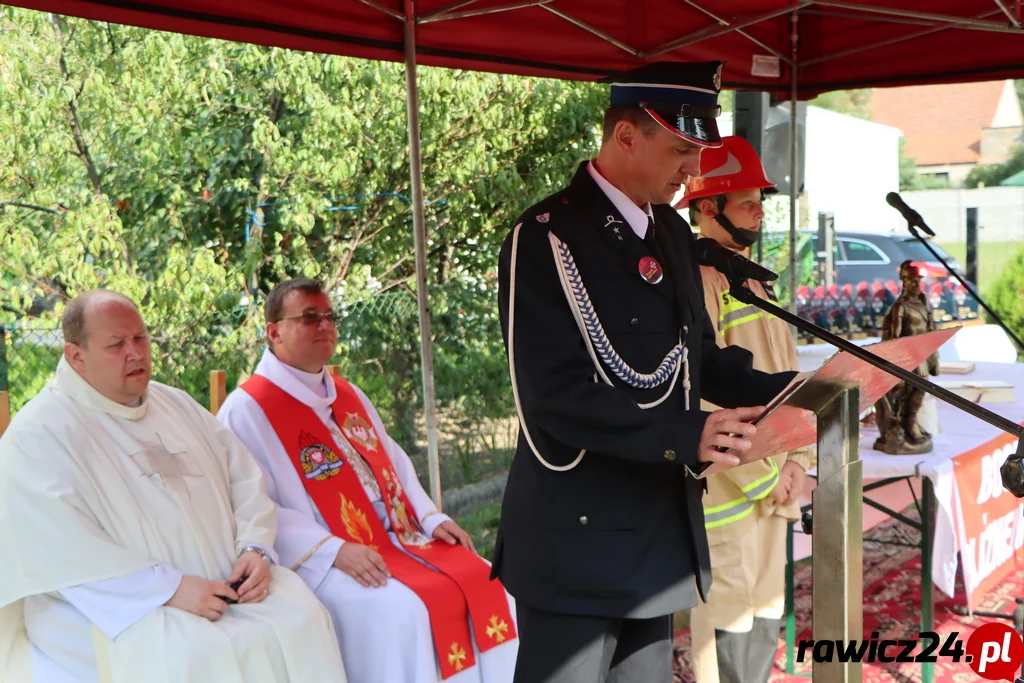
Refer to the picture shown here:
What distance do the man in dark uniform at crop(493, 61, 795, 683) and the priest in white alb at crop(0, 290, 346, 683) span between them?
1.05 meters

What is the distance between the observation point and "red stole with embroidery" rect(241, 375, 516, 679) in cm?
341

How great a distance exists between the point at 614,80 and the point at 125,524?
1870mm

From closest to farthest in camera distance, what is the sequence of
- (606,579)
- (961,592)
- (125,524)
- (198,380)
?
(606,579) < (125,524) < (961,592) < (198,380)

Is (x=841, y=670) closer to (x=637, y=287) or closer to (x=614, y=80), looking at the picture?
(x=637, y=287)

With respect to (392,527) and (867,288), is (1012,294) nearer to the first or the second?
(867,288)

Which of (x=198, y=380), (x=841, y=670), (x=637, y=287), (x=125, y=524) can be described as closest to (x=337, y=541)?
(x=125, y=524)

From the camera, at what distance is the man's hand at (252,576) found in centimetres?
303

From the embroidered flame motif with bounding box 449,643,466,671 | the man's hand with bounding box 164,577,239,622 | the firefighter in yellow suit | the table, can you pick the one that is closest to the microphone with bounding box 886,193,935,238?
the firefighter in yellow suit

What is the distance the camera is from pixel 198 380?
6410 mm

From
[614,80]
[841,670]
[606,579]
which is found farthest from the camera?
[614,80]

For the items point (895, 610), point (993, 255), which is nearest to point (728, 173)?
point (895, 610)

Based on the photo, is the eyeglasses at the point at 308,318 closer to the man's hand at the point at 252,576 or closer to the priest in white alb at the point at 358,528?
the priest in white alb at the point at 358,528

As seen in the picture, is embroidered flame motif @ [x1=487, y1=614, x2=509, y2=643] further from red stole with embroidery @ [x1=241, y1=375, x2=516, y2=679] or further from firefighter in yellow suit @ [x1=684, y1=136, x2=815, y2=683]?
firefighter in yellow suit @ [x1=684, y1=136, x2=815, y2=683]

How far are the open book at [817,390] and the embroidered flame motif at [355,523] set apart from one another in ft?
6.64
